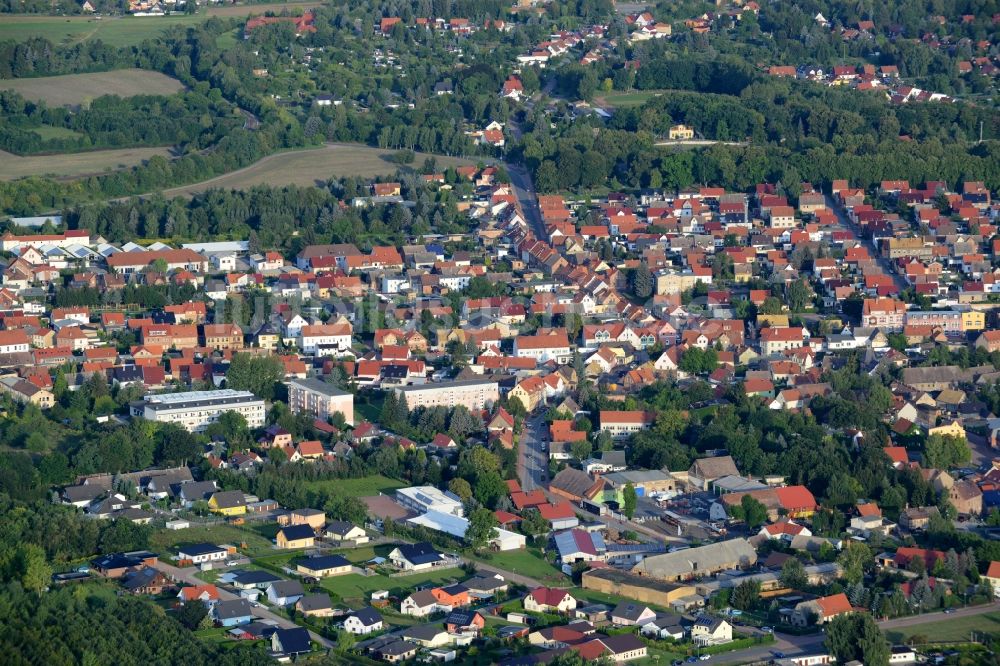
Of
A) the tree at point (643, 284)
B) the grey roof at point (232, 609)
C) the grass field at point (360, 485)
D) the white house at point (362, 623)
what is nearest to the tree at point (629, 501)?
the grass field at point (360, 485)

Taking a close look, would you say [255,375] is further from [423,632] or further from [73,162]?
[73,162]

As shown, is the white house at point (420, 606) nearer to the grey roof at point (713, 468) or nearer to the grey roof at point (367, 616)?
the grey roof at point (367, 616)

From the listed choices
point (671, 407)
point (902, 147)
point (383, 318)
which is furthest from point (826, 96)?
point (671, 407)

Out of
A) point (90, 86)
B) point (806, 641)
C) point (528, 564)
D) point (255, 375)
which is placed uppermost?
point (90, 86)

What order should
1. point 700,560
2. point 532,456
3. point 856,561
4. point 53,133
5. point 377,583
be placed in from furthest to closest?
point 53,133
point 532,456
point 700,560
point 856,561
point 377,583

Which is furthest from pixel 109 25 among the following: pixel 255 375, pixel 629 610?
pixel 629 610

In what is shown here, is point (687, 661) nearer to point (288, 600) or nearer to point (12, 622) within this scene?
point (288, 600)
